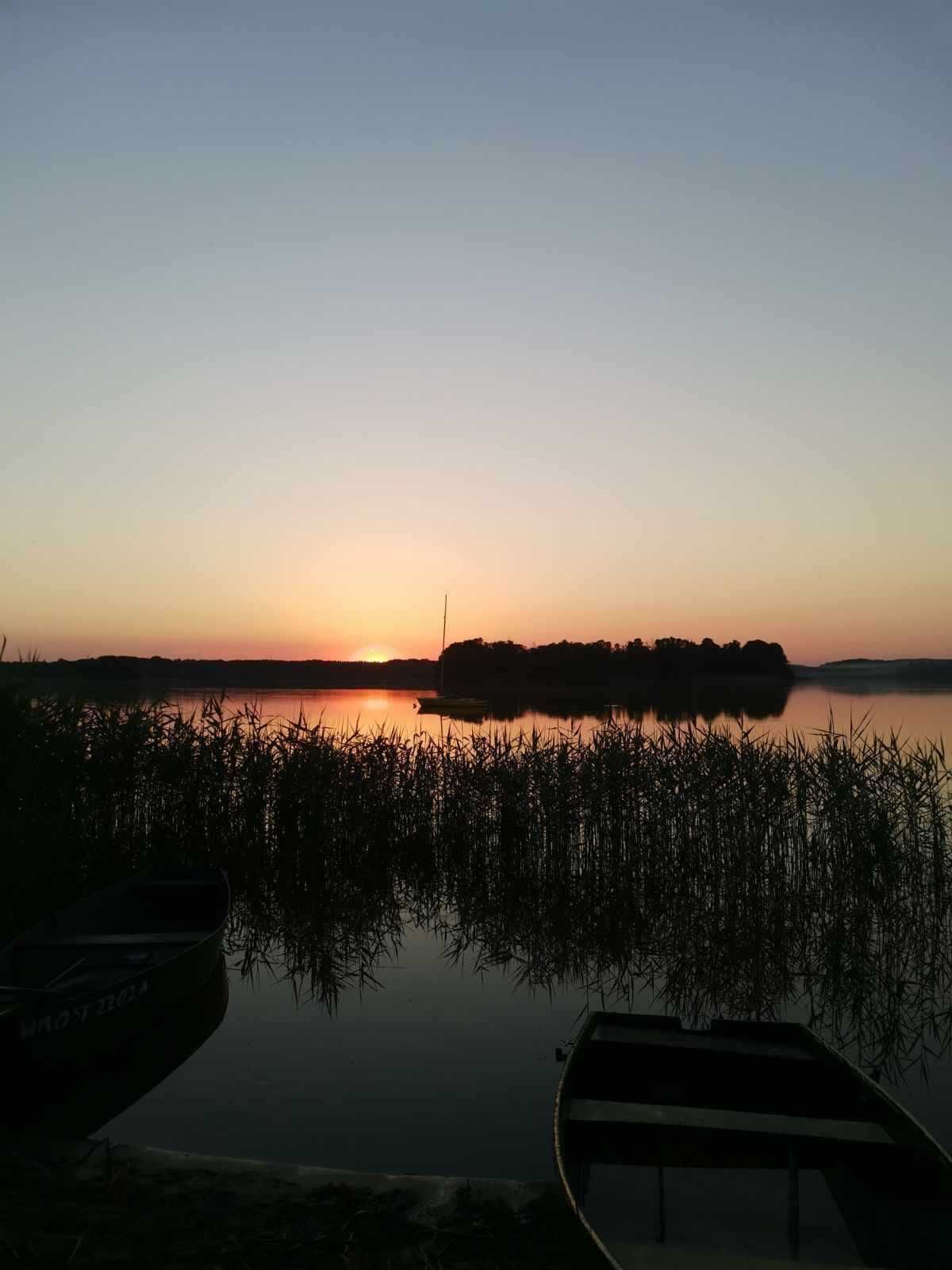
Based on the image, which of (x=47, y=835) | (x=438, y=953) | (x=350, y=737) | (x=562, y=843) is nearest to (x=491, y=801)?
(x=562, y=843)

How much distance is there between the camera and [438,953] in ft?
35.9

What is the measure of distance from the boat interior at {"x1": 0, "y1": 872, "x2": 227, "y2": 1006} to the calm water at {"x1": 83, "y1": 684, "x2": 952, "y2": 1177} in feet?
2.77

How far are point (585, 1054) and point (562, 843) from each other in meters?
8.17

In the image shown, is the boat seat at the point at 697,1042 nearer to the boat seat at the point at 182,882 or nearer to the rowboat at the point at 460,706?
the boat seat at the point at 182,882

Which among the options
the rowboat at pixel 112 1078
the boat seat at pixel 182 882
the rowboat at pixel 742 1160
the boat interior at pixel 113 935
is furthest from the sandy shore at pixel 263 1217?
the boat seat at pixel 182 882

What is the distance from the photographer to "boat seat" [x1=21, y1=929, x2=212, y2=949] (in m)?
8.28

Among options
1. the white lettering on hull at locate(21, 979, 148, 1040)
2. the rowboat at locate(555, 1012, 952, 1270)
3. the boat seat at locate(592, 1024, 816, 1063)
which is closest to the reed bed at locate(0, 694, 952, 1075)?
the white lettering on hull at locate(21, 979, 148, 1040)

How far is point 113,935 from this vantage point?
918 cm

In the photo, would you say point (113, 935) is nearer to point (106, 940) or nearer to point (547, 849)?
point (106, 940)

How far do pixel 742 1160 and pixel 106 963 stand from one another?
5.70 meters

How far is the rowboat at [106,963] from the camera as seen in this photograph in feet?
21.0

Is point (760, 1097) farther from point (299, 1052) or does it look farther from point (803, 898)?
point (803, 898)

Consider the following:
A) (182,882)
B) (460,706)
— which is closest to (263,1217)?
(182,882)

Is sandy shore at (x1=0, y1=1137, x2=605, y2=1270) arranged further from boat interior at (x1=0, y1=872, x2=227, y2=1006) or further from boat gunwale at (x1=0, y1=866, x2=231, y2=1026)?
boat interior at (x1=0, y1=872, x2=227, y2=1006)
